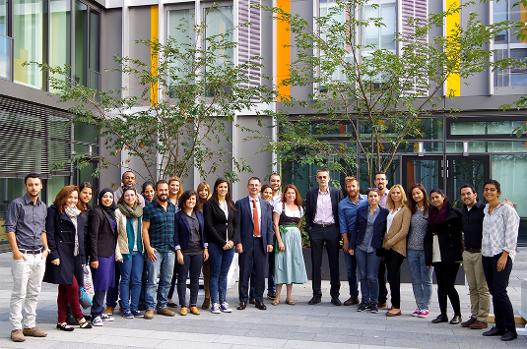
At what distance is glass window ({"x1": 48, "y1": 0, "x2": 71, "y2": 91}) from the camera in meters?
17.1

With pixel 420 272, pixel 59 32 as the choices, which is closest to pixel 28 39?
pixel 59 32

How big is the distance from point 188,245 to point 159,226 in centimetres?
49

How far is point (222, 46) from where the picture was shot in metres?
11.4

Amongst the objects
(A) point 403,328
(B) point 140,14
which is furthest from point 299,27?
(B) point 140,14

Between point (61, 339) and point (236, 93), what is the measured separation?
6.08 meters

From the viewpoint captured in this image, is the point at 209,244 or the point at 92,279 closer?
the point at 92,279

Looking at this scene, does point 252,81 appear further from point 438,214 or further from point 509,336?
point 509,336

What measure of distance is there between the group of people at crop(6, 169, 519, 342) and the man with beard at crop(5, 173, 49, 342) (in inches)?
0.5

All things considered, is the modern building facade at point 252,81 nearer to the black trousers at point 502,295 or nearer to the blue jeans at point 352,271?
the blue jeans at point 352,271

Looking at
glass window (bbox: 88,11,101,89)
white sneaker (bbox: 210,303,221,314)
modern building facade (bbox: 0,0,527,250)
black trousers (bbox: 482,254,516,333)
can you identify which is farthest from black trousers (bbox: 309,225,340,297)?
glass window (bbox: 88,11,101,89)

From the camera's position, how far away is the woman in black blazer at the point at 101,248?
7.30 meters

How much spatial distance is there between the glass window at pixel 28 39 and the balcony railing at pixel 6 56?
19cm

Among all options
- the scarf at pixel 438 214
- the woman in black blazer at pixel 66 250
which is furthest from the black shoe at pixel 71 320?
the scarf at pixel 438 214

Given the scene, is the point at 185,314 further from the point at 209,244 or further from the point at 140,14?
the point at 140,14
